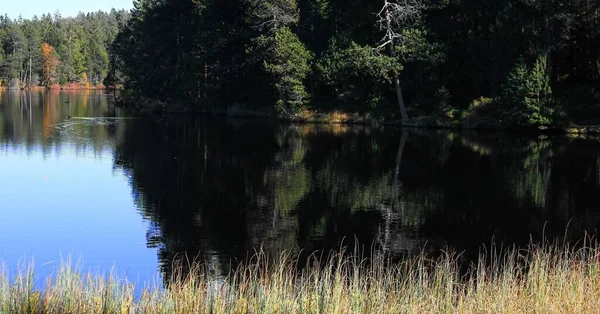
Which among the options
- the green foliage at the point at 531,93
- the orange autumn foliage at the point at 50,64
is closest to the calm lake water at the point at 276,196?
the green foliage at the point at 531,93

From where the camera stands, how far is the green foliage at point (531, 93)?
4644 centimetres

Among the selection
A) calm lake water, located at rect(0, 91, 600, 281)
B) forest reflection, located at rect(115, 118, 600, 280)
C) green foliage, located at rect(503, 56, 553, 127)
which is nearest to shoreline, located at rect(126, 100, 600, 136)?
green foliage, located at rect(503, 56, 553, 127)

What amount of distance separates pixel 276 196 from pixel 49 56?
147520 millimetres

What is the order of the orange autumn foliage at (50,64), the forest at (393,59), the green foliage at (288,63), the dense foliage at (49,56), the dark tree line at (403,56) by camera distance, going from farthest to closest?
the orange autumn foliage at (50,64) → the dense foliage at (49,56) → the green foliage at (288,63) → the forest at (393,59) → the dark tree line at (403,56)

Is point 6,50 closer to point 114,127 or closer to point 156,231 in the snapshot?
point 114,127

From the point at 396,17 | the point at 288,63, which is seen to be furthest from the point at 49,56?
the point at 396,17

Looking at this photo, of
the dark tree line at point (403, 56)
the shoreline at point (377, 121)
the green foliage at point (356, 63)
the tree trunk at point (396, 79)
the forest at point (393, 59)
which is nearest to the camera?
the dark tree line at point (403, 56)

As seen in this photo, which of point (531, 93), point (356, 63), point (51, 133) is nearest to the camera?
point (531, 93)

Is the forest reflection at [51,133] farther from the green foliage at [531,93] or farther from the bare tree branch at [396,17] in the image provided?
the green foliage at [531,93]

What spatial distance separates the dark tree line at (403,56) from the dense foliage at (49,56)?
7981 centimetres

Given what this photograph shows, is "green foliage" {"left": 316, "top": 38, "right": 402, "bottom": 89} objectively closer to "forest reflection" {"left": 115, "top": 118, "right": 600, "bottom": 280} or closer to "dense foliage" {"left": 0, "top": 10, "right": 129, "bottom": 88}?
"forest reflection" {"left": 115, "top": 118, "right": 600, "bottom": 280}

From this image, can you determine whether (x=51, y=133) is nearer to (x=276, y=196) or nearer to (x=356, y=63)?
(x=356, y=63)

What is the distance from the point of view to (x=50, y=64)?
15875 cm

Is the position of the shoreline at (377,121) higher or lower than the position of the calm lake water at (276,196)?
higher
